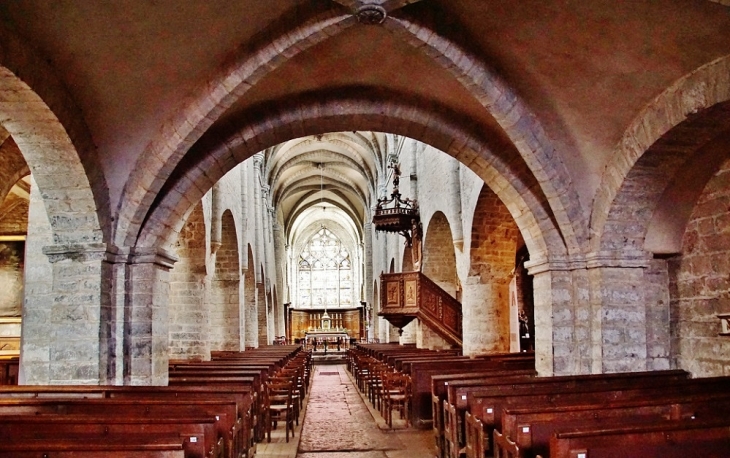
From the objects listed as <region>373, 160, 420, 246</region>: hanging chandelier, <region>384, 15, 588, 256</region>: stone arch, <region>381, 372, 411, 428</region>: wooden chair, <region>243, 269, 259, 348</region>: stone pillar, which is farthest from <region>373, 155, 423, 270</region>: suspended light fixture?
<region>384, 15, 588, 256</region>: stone arch

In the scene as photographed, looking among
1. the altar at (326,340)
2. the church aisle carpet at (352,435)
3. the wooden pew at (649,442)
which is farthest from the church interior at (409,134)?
the altar at (326,340)

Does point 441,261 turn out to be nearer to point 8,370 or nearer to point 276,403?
point 276,403

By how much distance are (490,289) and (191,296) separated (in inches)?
226

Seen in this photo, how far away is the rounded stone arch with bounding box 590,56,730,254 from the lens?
19.9 ft

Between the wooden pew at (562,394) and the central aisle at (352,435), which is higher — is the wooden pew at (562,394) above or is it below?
above

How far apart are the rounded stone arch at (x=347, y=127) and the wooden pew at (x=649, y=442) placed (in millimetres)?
4533

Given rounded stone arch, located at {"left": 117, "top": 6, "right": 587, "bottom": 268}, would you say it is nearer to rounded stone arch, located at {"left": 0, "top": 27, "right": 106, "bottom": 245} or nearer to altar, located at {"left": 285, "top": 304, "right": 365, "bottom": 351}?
rounded stone arch, located at {"left": 0, "top": 27, "right": 106, "bottom": 245}

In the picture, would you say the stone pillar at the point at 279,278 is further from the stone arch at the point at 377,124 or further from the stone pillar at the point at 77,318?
the stone pillar at the point at 77,318

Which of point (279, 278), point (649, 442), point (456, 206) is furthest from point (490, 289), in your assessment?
point (279, 278)

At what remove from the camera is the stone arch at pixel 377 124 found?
907 centimetres

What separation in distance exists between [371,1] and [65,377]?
17.6ft

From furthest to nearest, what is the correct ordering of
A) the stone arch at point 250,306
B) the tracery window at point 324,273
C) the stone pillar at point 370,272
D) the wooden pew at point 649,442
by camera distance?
the tracery window at point 324,273 < the stone pillar at point 370,272 < the stone arch at point 250,306 < the wooden pew at point 649,442

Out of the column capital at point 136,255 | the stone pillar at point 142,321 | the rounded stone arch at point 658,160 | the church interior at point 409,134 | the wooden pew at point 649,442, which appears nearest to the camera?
the wooden pew at point 649,442

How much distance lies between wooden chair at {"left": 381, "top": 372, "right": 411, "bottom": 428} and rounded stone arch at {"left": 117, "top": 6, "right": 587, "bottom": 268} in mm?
2805
